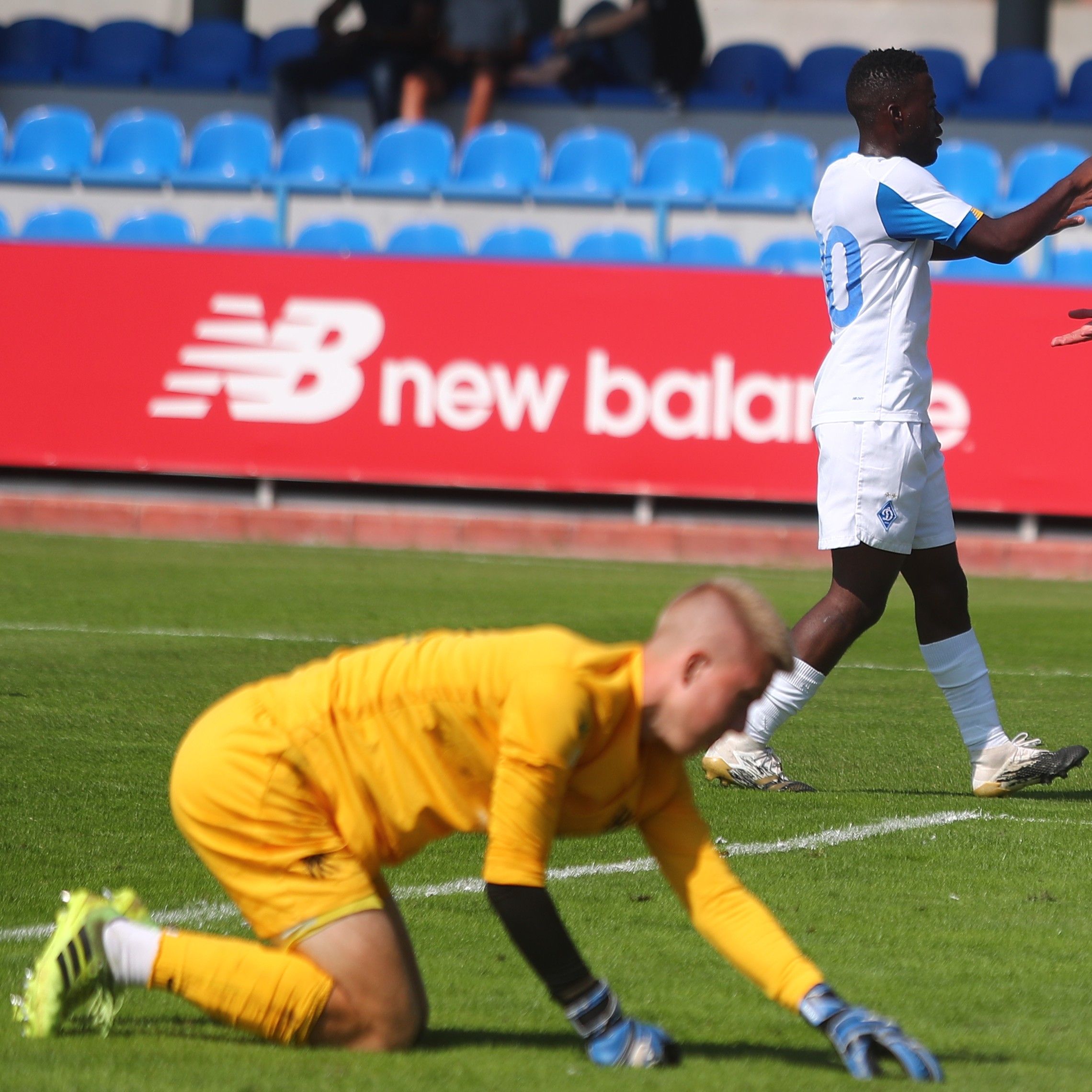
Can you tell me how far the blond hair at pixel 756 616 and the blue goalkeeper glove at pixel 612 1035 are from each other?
0.67m

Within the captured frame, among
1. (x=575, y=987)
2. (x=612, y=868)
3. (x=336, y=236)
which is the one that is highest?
(x=336, y=236)

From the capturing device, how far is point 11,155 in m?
17.8

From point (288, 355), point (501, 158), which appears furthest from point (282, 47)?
point (288, 355)

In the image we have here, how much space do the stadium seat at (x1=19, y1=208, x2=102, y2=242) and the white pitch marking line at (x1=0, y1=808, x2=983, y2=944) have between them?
12.0 metres

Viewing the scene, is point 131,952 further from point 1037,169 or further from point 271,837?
point 1037,169

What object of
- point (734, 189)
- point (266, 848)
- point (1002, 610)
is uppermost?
point (734, 189)

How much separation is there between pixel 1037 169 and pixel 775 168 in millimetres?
2325

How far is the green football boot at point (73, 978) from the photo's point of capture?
11.3 feet

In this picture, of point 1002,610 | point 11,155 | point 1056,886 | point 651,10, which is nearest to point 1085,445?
point 1002,610

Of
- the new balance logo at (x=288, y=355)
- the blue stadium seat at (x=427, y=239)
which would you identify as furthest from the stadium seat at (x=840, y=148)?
the new balance logo at (x=288, y=355)

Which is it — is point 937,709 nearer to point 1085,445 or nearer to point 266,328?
point 1085,445

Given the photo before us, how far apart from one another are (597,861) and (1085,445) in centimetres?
937

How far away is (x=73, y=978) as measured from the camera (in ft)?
11.3

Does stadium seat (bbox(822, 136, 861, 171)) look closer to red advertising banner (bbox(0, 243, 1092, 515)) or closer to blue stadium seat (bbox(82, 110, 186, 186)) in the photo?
red advertising banner (bbox(0, 243, 1092, 515))
